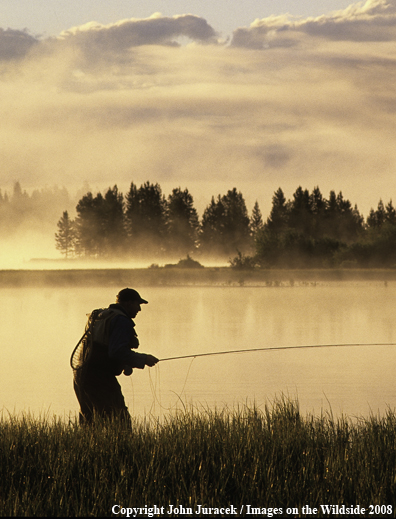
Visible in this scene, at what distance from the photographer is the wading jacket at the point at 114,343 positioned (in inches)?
250

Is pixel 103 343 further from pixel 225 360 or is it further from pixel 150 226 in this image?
pixel 150 226

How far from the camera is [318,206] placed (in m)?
97.1

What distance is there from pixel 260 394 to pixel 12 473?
20.6ft

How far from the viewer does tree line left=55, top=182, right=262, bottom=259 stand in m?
96.3

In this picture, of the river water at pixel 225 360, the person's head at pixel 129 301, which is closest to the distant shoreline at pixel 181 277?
the river water at pixel 225 360

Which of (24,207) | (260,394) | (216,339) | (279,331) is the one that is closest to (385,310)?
(279,331)

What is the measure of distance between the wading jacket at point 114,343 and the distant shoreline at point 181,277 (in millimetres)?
45382

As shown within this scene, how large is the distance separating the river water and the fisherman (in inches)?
61.1

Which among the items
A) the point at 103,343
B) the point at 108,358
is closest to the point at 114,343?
the point at 103,343

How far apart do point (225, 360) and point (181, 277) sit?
4139 centimetres

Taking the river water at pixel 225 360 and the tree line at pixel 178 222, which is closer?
the river water at pixel 225 360

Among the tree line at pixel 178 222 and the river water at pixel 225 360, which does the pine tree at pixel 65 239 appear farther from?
the river water at pixel 225 360

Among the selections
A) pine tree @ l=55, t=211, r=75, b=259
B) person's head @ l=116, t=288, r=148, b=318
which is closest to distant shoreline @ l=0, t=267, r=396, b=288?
person's head @ l=116, t=288, r=148, b=318

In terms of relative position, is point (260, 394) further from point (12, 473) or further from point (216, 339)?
point (216, 339)
